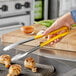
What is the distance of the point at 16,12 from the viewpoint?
293cm

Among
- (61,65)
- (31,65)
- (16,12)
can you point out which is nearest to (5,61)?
(31,65)

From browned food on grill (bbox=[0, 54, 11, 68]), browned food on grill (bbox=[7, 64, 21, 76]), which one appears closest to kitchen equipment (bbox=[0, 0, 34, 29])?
browned food on grill (bbox=[0, 54, 11, 68])

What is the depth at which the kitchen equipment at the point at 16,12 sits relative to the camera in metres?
2.76

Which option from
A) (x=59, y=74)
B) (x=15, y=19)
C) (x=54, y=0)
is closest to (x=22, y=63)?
(x=59, y=74)

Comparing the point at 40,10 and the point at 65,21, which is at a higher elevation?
the point at 65,21

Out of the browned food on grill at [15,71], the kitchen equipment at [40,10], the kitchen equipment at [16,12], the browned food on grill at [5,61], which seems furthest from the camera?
the kitchen equipment at [40,10]

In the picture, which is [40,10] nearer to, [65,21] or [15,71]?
[65,21]

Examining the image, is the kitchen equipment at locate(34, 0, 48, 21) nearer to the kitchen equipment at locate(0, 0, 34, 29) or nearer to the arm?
the kitchen equipment at locate(0, 0, 34, 29)

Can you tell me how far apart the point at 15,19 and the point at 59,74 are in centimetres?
178

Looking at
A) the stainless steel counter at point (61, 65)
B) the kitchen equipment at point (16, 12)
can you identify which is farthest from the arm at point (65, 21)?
the kitchen equipment at point (16, 12)

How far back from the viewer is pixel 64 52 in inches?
56.6

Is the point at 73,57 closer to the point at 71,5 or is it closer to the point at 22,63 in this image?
the point at 22,63

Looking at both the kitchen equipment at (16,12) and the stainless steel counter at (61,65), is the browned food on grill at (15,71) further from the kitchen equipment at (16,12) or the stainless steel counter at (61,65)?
the kitchen equipment at (16,12)

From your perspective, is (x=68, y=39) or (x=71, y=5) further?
(x=71, y=5)
